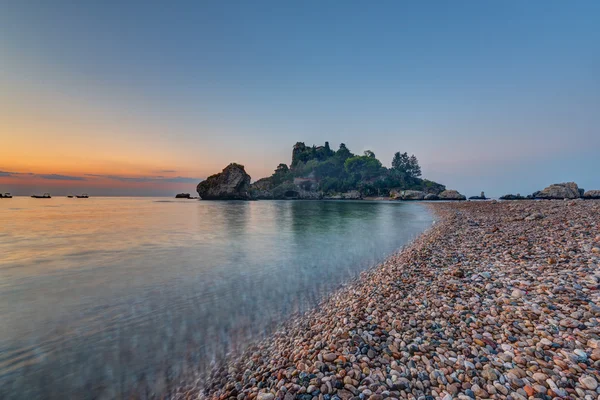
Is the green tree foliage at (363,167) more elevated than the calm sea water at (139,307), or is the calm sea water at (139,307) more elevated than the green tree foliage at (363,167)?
the green tree foliage at (363,167)

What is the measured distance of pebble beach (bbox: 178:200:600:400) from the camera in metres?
3.19

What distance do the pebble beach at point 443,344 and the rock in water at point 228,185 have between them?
5263 inches

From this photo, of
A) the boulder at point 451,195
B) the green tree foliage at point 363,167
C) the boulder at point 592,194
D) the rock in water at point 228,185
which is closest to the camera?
the boulder at point 592,194

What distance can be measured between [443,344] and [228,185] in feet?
456

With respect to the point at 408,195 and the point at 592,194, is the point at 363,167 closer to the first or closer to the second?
the point at 408,195

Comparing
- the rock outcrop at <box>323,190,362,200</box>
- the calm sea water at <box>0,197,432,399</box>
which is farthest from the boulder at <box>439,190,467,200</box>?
the calm sea water at <box>0,197,432,399</box>

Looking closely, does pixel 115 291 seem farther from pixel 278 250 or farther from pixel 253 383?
pixel 278 250

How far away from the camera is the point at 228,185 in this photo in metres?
136

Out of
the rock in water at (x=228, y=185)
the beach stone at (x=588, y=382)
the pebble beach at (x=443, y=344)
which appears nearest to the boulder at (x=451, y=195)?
the rock in water at (x=228, y=185)

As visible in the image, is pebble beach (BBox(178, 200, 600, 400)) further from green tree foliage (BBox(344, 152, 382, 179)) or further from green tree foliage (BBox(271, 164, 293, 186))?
green tree foliage (BBox(271, 164, 293, 186))

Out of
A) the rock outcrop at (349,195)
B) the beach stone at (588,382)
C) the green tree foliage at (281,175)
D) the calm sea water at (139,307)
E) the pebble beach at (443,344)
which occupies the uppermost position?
the green tree foliage at (281,175)

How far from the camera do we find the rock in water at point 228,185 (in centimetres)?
13488

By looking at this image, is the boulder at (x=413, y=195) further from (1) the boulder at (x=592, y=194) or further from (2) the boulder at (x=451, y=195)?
(1) the boulder at (x=592, y=194)

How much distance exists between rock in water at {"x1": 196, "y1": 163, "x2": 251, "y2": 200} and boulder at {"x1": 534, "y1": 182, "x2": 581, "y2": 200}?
465 feet
